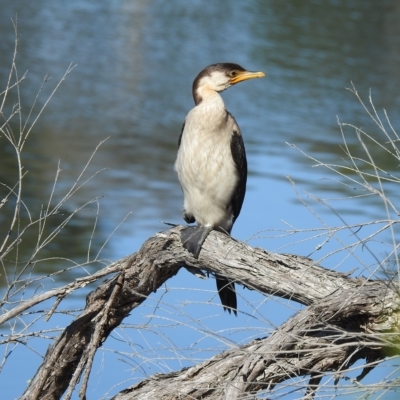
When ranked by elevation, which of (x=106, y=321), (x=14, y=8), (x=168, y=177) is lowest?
(x=168, y=177)

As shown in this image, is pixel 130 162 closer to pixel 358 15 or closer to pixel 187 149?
pixel 187 149

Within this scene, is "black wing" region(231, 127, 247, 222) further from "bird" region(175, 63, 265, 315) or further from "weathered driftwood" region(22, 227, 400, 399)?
"weathered driftwood" region(22, 227, 400, 399)

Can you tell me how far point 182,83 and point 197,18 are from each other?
20.6 ft

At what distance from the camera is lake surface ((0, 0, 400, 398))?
9.69m

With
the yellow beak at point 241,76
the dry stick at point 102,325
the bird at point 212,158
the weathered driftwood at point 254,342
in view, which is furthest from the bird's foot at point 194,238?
the yellow beak at point 241,76

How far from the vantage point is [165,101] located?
44.9 ft

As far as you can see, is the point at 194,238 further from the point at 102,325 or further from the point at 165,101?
the point at 165,101

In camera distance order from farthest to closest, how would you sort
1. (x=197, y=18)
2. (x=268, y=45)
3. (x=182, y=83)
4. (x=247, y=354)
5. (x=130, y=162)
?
(x=197, y=18), (x=268, y=45), (x=182, y=83), (x=130, y=162), (x=247, y=354)

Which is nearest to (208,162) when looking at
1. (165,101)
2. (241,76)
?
(241,76)

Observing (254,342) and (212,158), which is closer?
(254,342)

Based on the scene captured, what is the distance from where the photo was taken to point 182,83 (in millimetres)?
14453

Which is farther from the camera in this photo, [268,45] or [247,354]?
[268,45]

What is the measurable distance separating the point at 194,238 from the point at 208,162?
0.86 m

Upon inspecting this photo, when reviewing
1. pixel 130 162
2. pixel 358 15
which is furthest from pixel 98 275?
pixel 358 15
